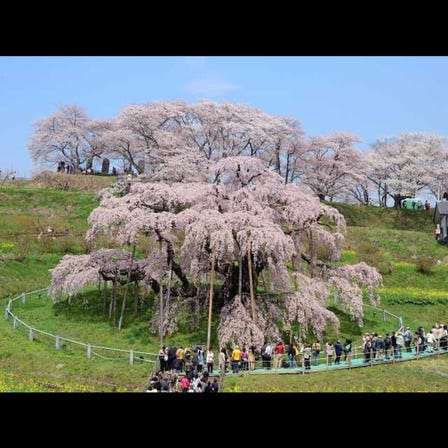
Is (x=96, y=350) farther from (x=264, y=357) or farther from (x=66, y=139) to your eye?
(x=66, y=139)

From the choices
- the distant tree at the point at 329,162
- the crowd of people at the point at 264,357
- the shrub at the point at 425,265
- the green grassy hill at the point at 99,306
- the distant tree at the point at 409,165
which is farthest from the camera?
the distant tree at the point at 409,165

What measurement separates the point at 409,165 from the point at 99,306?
3784 centimetres

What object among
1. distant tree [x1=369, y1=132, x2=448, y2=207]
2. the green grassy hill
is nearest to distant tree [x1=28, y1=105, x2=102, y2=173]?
the green grassy hill

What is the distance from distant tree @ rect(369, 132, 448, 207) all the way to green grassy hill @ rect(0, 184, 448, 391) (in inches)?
134

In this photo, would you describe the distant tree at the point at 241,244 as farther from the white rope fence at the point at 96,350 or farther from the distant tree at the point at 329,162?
the distant tree at the point at 329,162

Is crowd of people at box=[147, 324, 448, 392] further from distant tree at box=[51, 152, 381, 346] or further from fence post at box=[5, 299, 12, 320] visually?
fence post at box=[5, 299, 12, 320]

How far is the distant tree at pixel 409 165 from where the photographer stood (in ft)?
181

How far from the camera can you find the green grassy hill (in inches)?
707

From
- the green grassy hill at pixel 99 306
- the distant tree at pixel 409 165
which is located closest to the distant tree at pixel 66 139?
the green grassy hill at pixel 99 306

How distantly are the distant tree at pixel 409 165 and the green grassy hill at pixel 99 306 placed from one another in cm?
340
